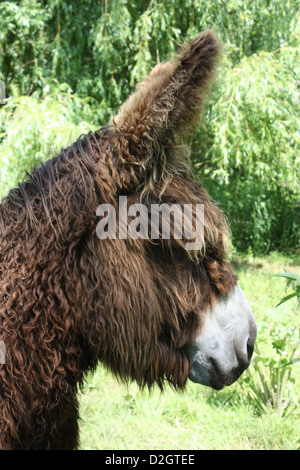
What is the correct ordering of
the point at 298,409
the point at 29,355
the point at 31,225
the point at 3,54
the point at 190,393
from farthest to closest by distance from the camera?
1. the point at 3,54
2. the point at 190,393
3. the point at 298,409
4. the point at 31,225
5. the point at 29,355

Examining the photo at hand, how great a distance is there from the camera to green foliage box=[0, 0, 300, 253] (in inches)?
251

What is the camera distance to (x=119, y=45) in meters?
6.85

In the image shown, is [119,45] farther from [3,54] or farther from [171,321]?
[171,321]

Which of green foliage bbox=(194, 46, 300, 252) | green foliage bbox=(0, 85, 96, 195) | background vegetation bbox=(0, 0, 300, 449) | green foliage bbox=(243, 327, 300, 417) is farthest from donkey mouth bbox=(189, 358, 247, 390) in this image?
green foliage bbox=(194, 46, 300, 252)

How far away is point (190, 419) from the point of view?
12.7ft

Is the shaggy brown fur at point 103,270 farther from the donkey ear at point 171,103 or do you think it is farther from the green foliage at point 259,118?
the green foliage at point 259,118

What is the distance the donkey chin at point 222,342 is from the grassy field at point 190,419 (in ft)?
4.76

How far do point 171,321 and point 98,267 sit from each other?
35 centimetres

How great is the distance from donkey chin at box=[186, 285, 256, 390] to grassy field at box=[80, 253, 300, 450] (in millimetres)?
1452

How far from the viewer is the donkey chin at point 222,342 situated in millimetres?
1687

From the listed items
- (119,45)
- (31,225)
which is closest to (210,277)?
(31,225)

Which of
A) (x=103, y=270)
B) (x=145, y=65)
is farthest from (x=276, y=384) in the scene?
(x=145, y=65)

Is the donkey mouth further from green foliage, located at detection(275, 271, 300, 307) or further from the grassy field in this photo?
the grassy field

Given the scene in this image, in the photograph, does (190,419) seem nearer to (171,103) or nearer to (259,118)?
(171,103)
